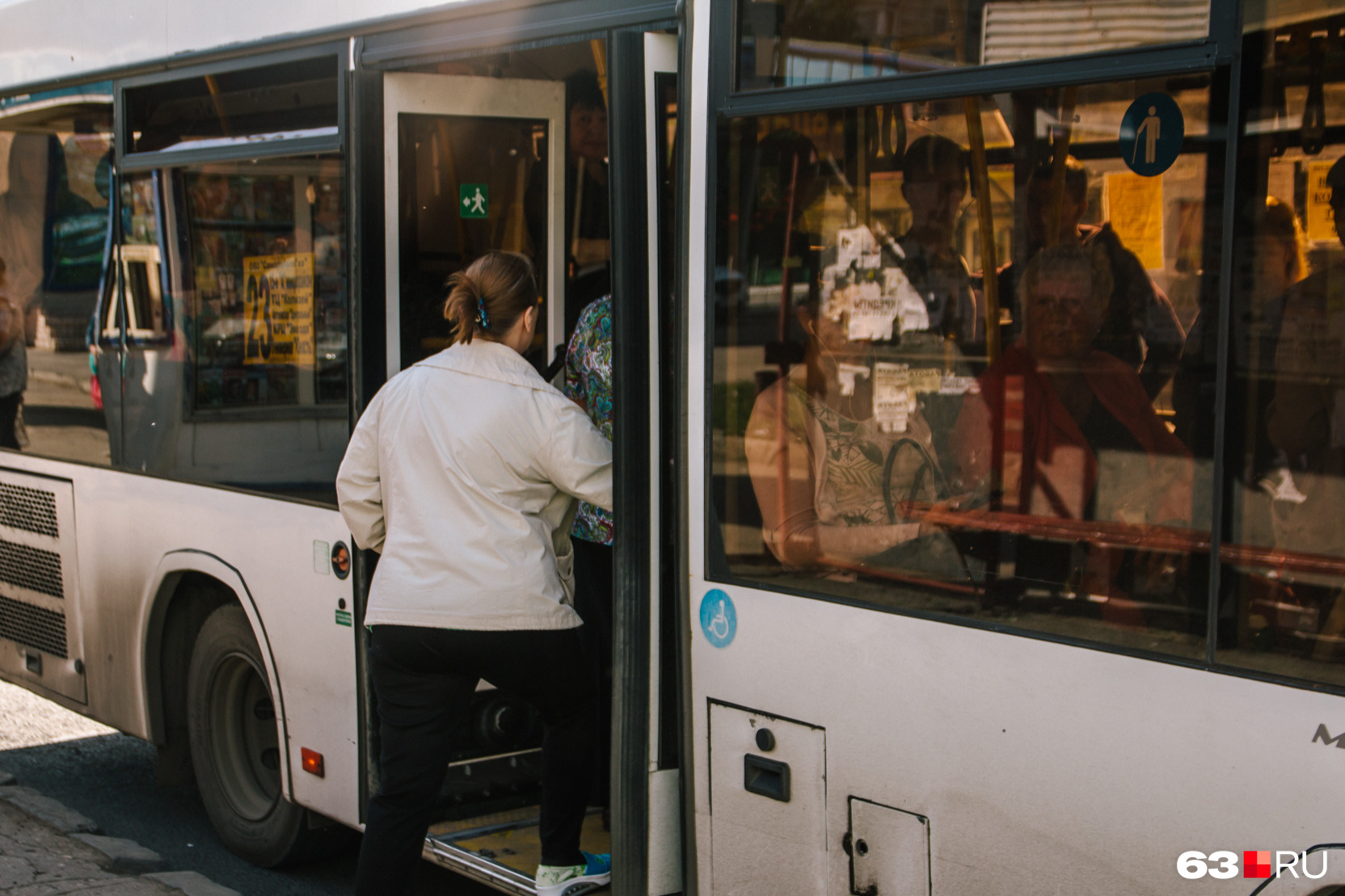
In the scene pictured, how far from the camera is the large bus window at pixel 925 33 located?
2439mm

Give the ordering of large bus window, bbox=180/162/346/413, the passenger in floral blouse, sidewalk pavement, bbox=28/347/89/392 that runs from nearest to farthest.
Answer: the passenger in floral blouse, large bus window, bbox=180/162/346/413, sidewalk pavement, bbox=28/347/89/392

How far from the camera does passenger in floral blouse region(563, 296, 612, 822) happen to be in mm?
3818

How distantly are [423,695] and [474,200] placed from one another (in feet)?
6.03

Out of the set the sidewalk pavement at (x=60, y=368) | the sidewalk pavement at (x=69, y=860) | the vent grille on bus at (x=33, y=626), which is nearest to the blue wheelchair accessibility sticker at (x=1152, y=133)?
the sidewalk pavement at (x=69, y=860)

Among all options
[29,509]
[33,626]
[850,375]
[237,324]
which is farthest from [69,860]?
[850,375]

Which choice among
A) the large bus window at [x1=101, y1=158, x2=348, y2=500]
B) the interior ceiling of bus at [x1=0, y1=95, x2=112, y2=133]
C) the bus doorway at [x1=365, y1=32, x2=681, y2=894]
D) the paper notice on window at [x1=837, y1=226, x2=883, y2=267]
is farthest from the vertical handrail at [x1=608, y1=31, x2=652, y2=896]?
the interior ceiling of bus at [x1=0, y1=95, x2=112, y2=133]

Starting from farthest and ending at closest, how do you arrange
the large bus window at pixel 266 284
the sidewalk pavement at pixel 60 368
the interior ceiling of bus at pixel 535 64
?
1. the sidewalk pavement at pixel 60 368
2. the interior ceiling of bus at pixel 535 64
3. the large bus window at pixel 266 284

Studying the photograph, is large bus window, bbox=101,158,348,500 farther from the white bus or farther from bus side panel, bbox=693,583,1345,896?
bus side panel, bbox=693,583,1345,896

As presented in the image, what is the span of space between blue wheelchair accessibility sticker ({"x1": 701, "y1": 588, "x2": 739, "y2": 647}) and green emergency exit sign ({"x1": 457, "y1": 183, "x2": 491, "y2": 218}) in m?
1.87

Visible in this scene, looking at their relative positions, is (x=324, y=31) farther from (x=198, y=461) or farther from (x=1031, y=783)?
(x=1031, y=783)

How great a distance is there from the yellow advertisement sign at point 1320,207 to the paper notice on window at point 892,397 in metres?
0.86

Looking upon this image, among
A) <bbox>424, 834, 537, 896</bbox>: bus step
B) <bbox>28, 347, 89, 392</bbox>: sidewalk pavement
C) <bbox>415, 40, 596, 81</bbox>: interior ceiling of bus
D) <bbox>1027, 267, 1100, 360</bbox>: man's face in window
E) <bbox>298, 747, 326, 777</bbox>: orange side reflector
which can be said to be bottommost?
<bbox>424, 834, 537, 896</bbox>: bus step

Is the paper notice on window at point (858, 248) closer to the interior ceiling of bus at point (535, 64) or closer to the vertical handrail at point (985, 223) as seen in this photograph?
the vertical handrail at point (985, 223)

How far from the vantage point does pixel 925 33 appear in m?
2.72
